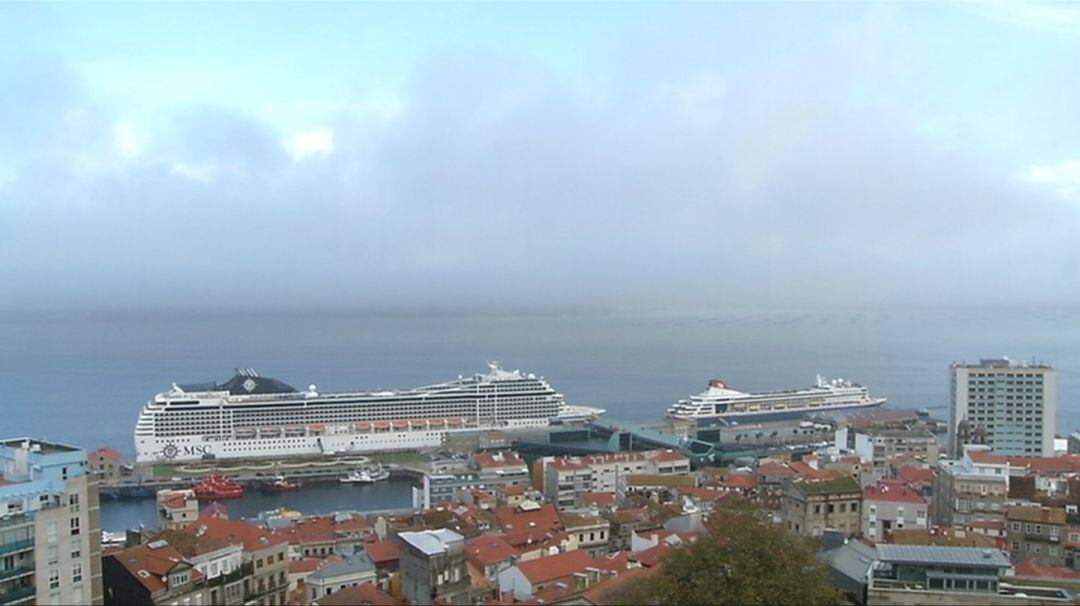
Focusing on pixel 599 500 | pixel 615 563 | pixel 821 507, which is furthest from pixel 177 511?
pixel 821 507

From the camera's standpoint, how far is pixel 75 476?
14383 millimetres

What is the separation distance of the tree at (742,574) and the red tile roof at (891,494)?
9753 millimetres

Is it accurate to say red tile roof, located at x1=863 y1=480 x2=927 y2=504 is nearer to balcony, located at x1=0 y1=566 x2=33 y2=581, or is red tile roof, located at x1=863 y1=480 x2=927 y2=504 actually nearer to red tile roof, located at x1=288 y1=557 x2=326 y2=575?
red tile roof, located at x1=288 y1=557 x2=326 y2=575

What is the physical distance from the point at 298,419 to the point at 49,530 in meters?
39.6

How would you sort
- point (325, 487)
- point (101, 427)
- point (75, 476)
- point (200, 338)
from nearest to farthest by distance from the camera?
point (75, 476) < point (325, 487) < point (101, 427) < point (200, 338)

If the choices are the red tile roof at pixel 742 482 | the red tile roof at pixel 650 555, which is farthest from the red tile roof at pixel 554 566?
the red tile roof at pixel 742 482

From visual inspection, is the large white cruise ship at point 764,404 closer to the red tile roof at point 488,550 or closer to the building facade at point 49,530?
the red tile roof at point 488,550

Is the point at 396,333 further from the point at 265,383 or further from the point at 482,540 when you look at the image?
the point at 482,540

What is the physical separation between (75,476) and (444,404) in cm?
4257

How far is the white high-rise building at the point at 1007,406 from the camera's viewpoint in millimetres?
38250

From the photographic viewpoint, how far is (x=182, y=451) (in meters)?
49.8

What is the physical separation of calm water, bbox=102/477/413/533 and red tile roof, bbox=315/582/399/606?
2055 cm

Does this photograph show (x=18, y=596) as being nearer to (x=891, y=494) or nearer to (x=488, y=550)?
(x=488, y=550)

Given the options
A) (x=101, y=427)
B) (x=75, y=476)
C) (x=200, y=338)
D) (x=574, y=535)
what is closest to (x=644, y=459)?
(x=574, y=535)
